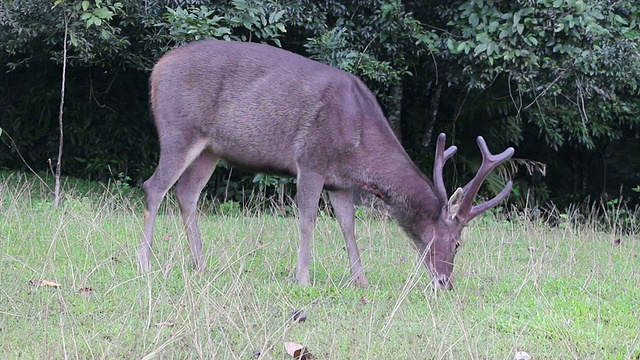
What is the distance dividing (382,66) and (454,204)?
4106mm

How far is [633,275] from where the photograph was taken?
772 cm

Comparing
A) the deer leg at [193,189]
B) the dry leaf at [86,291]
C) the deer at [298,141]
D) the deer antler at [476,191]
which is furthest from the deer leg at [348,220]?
the dry leaf at [86,291]

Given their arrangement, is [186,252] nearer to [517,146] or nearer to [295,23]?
[295,23]

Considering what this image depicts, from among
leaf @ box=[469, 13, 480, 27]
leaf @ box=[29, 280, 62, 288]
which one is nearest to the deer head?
leaf @ box=[29, 280, 62, 288]

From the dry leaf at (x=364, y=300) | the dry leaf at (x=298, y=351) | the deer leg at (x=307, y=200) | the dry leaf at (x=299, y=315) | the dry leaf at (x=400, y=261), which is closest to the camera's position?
the dry leaf at (x=298, y=351)

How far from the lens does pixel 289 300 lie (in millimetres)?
6273

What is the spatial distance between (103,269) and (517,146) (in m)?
9.48

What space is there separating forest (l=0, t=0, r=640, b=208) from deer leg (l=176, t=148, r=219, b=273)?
1.95 m

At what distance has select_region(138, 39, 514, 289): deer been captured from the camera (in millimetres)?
7315

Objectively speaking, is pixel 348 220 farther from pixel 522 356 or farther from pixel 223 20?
pixel 223 20

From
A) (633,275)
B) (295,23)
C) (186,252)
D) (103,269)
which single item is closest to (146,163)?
(295,23)

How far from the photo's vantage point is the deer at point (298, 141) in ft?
24.0

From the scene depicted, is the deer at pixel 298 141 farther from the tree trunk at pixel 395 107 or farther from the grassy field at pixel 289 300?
the tree trunk at pixel 395 107

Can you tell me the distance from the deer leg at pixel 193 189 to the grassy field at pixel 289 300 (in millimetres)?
309
